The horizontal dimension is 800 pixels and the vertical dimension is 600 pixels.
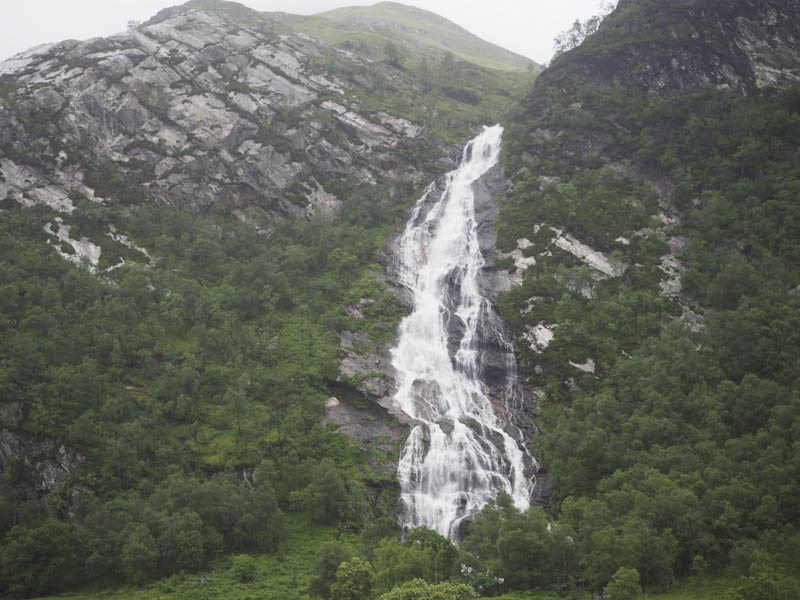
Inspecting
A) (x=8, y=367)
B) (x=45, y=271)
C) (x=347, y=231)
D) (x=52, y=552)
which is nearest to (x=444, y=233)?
(x=347, y=231)

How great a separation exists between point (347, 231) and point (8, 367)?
40.4m

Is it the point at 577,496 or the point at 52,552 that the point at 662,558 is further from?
the point at 52,552

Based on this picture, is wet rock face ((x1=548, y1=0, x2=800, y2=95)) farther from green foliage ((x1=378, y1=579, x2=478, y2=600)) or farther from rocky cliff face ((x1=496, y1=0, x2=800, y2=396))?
green foliage ((x1=378, y1=579, x2=478, y2=600))

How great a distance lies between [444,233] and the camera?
7550 cm

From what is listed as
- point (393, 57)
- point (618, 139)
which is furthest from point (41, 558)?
point (393, 57)

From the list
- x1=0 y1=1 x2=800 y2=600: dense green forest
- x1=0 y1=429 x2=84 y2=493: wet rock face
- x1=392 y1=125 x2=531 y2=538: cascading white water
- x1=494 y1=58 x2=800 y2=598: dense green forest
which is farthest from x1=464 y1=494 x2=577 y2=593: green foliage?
x1=0 y1=429 x2=84 y2=493: wet rock face

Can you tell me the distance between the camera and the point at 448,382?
55438 millimetres

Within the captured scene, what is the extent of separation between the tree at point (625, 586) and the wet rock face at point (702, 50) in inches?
2936

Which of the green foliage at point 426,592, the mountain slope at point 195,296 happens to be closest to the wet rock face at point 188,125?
the mountain slope at point 195,296

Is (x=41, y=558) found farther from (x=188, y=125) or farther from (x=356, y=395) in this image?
(x=188, y=125)

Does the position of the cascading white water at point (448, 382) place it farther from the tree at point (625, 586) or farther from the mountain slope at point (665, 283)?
the tree at point (625, 586)

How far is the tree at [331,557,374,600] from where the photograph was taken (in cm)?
3045

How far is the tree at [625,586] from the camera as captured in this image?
1113 inches

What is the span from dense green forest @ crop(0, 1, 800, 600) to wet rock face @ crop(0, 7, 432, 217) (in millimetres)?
4418
